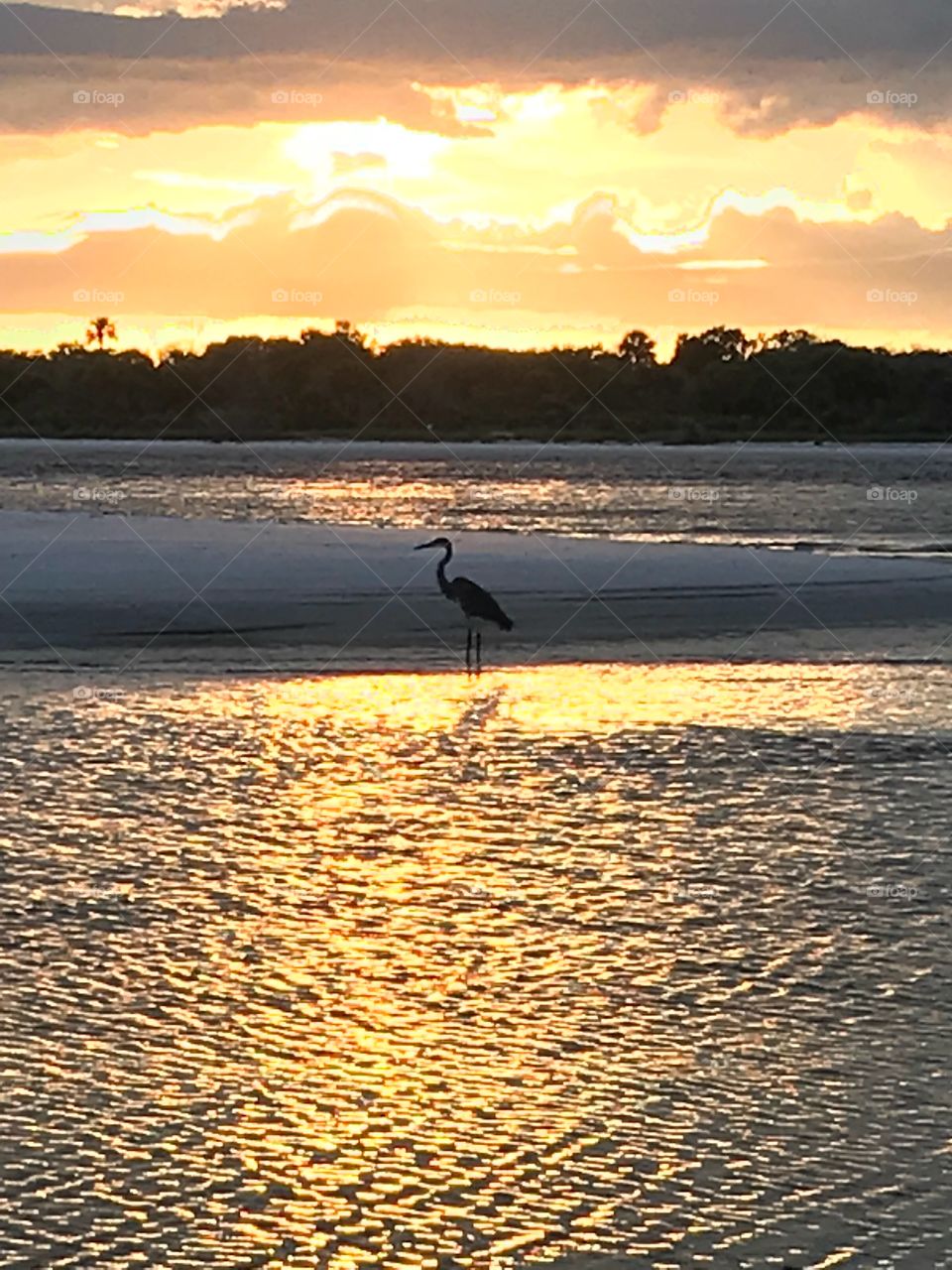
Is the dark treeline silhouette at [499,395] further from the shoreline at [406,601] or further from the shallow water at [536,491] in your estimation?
the shoreline at [406,601]

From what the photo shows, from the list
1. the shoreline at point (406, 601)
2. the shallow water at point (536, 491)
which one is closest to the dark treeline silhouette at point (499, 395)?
the shallow water at point (536, 491)

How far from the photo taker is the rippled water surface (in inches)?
268

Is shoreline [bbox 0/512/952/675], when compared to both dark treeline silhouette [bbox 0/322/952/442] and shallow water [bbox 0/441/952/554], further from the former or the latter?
dark treeline silhouette [bbox 0/322/952/442]

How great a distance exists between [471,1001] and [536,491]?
54.4 metres

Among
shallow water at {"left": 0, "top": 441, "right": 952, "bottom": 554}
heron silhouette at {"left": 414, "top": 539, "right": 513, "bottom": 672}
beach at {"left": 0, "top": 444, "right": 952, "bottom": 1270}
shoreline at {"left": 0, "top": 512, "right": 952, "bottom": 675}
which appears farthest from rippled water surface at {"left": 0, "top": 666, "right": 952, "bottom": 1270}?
shallow water at {"left": 0, "top": 441, "right": 952, "bottom": 554}

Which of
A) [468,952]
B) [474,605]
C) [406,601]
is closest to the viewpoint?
[468,952]

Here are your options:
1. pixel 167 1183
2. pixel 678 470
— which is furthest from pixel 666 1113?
pixel 678 470

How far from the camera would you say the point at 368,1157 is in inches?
284

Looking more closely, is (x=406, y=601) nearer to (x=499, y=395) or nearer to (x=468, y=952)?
(x=468, y=952)

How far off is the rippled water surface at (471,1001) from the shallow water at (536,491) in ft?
82.6

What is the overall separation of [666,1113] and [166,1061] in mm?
1819

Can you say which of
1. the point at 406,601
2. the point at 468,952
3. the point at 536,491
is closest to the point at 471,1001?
the point at 468,952

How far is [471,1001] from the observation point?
9.04 m

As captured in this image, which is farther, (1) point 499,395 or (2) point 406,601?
(1) point 499,395
